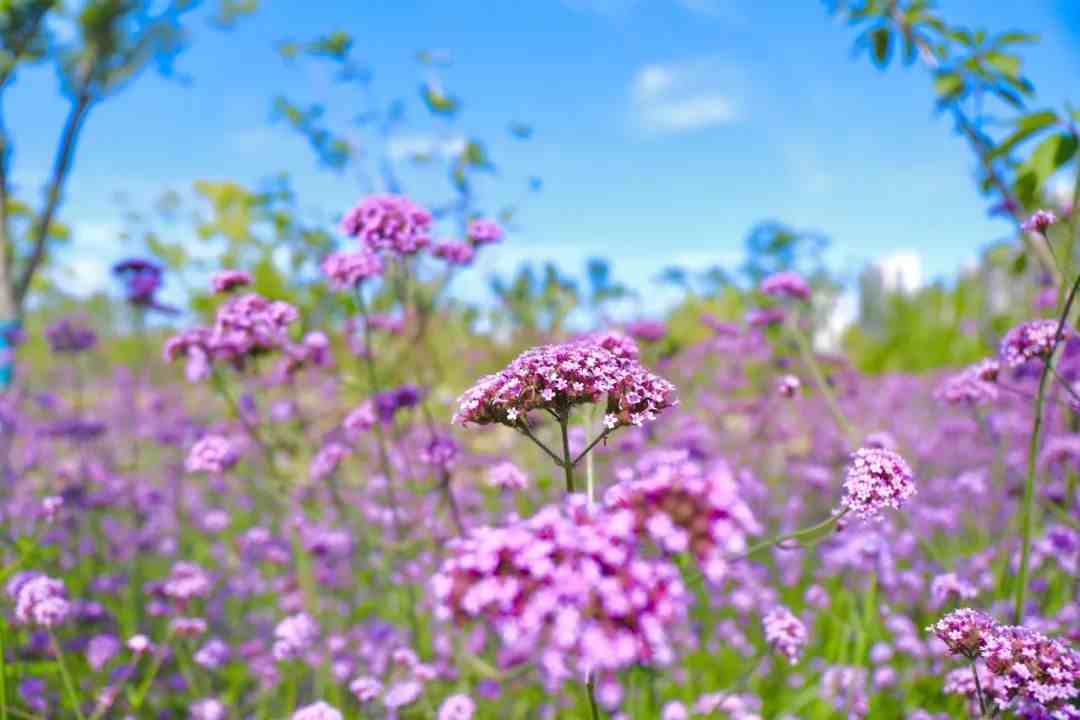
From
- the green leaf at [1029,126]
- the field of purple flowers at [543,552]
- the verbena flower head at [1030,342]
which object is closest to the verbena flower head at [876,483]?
the field of purple flowers at [543,552]

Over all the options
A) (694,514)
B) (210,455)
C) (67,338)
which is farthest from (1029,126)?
(67,338)

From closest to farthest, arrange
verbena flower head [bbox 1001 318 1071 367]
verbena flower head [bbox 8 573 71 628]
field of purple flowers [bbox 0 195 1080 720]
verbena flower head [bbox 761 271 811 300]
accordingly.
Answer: field of purple flowers [bbox 0 195 1080 720] < verbena flower head [bbox 1001 318 1071 367] < verbena flower head [bbox 8 573 71 628] < verbena flower head [bbox 761 271 811 300]

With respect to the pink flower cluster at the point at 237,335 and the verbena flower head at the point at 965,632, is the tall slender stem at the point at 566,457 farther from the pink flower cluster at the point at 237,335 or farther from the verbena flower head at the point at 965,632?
the pink flower cluster at the point at 237,335

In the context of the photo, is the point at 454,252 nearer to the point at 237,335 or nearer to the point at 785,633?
the point at 237,335

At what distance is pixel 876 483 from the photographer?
6.01 feet

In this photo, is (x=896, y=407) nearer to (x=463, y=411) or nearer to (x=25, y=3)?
(x=463, y=411)

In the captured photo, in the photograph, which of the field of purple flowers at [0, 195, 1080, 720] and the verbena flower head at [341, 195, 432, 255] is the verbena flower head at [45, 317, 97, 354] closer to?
the field of purple flowers at [0, 195, 1080, 720]

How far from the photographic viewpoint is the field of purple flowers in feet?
4.58

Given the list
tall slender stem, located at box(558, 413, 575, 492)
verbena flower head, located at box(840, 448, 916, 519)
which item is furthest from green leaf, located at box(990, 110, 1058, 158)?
tall slender stem, located at box(558, 413, 575, 492)

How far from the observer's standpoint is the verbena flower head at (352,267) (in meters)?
3.29

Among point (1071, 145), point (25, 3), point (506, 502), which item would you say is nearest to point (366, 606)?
point (506, 502)

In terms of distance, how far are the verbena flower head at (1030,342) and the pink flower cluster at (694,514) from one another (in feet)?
5.22

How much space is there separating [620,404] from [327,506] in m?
5.73

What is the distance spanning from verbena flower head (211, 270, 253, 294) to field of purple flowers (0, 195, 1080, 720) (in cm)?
2
